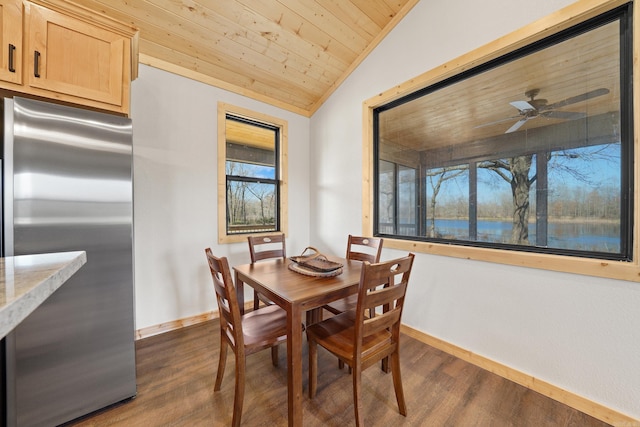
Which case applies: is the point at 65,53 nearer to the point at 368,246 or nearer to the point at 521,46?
the point at 368,246

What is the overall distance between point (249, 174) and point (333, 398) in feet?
8.48

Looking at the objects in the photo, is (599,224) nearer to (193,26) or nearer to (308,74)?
(308,74)

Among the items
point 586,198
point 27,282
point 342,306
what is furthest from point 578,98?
point 27,282

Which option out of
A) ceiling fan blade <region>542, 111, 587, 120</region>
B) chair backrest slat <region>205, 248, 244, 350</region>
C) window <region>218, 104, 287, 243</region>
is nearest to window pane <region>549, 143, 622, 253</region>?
ceiling fan blade <region>542, 111, 587, 120</region>

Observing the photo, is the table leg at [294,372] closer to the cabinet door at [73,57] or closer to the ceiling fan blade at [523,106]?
the cabinet door at [73,57]

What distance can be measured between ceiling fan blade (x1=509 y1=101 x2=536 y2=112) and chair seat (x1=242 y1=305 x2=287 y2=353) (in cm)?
236

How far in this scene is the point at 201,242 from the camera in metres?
2.75

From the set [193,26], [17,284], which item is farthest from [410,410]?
[193,26]

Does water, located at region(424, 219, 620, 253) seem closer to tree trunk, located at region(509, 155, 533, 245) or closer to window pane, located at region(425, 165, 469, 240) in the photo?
tree trunk, located at region(509, 155, 533, 245)

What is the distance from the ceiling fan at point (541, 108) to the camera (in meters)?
1.60

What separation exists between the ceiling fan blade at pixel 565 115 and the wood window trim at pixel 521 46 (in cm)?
24

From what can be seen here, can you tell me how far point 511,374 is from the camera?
180 centimetres

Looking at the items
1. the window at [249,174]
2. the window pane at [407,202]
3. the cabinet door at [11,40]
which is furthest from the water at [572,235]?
the cabinet door at [11,40]

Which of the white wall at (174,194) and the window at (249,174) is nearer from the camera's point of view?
the white wall at (174,194)
